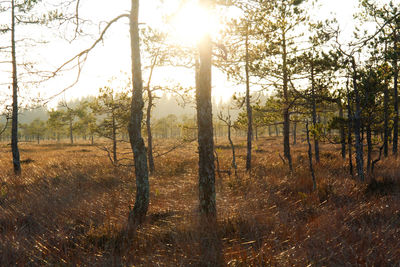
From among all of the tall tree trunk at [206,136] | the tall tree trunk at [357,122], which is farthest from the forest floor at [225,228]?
the tall tree trunk at [357,122]

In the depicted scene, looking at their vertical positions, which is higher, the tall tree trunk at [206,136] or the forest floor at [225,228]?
the tall tree trunk at [206,136]

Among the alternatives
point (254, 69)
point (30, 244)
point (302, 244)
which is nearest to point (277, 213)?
point (302, 244)

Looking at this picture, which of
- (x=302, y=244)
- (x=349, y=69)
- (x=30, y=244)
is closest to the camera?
(x=302, y=244)

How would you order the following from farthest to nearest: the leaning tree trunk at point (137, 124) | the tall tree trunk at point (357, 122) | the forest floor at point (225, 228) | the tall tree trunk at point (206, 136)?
the tall tree trunk at point (357, 122)
the leaning tree trunk at point (137, 124)
the tall tree trunk at point (206, 136)
the forest floor at point (225, 228)

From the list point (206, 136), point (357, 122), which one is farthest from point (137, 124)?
point (357, 122)

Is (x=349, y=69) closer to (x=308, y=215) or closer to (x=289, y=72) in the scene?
(x=289, y=72)

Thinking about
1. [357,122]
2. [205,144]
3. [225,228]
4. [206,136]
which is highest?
[357,122]

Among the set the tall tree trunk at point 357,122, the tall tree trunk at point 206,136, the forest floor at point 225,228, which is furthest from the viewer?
the tall tree trunk at point 357,122

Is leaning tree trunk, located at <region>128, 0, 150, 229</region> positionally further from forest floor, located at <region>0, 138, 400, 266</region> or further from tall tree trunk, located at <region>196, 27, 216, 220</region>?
tall tree trunk, located at <region>196, 27, 216, 220</region>

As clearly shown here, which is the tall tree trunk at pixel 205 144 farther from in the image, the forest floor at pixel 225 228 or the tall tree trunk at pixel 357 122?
the tall tree trunk at pixel 357 122

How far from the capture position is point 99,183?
330 inches

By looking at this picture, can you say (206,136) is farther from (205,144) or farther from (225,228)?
(225,228)

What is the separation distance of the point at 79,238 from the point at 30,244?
68 cm

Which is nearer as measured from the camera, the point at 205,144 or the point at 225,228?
the point at 225,228
